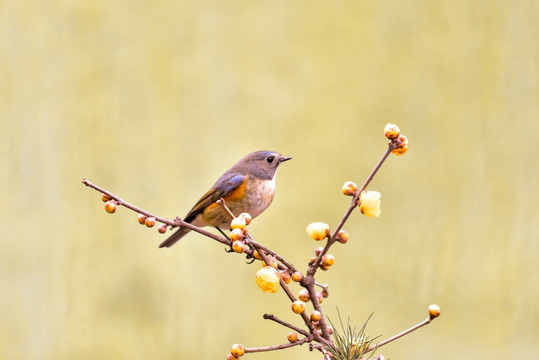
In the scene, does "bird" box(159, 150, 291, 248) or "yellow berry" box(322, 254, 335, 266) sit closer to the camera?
"yellow berry" box(322, 254, 335, 266)

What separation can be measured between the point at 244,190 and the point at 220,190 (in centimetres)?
4

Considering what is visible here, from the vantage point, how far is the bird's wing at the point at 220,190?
2.85 feet

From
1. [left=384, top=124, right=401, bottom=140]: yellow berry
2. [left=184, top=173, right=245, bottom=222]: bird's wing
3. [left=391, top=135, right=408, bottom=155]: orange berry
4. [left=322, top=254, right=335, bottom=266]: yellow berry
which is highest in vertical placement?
[left=184, top=173, right=245, bottom=222]: bird's wing

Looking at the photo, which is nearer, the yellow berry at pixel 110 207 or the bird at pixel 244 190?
the yellow berry at pixel 110 207

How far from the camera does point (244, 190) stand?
2.92 feet

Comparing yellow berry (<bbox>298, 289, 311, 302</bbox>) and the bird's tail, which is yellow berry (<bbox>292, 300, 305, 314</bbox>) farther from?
the bird's tail

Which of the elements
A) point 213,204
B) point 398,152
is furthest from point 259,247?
point 213,204

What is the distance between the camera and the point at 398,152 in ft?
1.52

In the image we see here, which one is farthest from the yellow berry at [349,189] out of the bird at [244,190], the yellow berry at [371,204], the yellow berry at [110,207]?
the bird at [244,190]

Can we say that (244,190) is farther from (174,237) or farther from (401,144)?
(401,144)

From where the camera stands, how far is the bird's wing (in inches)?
34.2

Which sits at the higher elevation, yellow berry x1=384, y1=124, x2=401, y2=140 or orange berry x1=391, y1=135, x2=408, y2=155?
orange berry x1=391, y1=135, x2=408, y2=155

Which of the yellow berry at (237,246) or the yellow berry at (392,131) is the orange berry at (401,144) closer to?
the yellow berry at (392,131)

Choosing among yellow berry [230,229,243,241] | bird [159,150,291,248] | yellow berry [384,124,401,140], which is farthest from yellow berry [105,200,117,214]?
bird [159,150,291,248]
